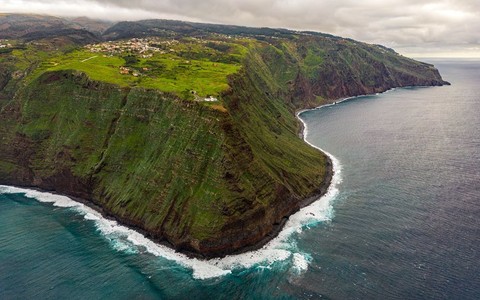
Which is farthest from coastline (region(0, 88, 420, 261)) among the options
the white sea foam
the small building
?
the small building

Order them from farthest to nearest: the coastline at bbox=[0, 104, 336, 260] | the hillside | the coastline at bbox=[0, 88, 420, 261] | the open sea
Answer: the hillside < the coastline at bbox=[0, 104, 336, 260] < the coastline at bbox=[0, 88, 420, 261] < the open sea

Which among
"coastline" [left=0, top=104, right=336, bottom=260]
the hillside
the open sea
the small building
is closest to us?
the open sea

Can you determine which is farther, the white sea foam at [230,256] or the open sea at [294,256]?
the white sea foam at [230,256]

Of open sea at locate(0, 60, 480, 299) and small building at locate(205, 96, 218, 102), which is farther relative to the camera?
small building at locate(205, 96, 218, 102)

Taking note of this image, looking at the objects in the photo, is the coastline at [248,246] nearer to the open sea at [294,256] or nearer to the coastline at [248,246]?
the coastline at [248,246]

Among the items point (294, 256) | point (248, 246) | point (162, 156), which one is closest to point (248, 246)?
point (248, 246)

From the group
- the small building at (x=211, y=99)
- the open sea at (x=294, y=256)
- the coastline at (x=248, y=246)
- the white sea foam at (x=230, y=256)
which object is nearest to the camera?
the open sea at (x=294, y=256)

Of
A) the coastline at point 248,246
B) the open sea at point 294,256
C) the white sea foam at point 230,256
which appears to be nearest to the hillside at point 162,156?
the coastline at point 248,246

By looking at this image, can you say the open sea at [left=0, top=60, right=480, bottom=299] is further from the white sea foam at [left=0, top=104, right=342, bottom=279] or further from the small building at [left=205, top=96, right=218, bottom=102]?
the small building at [left=205, top=96, right=218, bottom=102]

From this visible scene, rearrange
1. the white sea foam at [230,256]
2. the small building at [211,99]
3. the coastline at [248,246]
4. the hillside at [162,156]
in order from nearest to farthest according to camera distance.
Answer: the white sea foam at [230,256]
the coastline at [248,246]
the hillside at [162,156]
the small building at [211,99]
